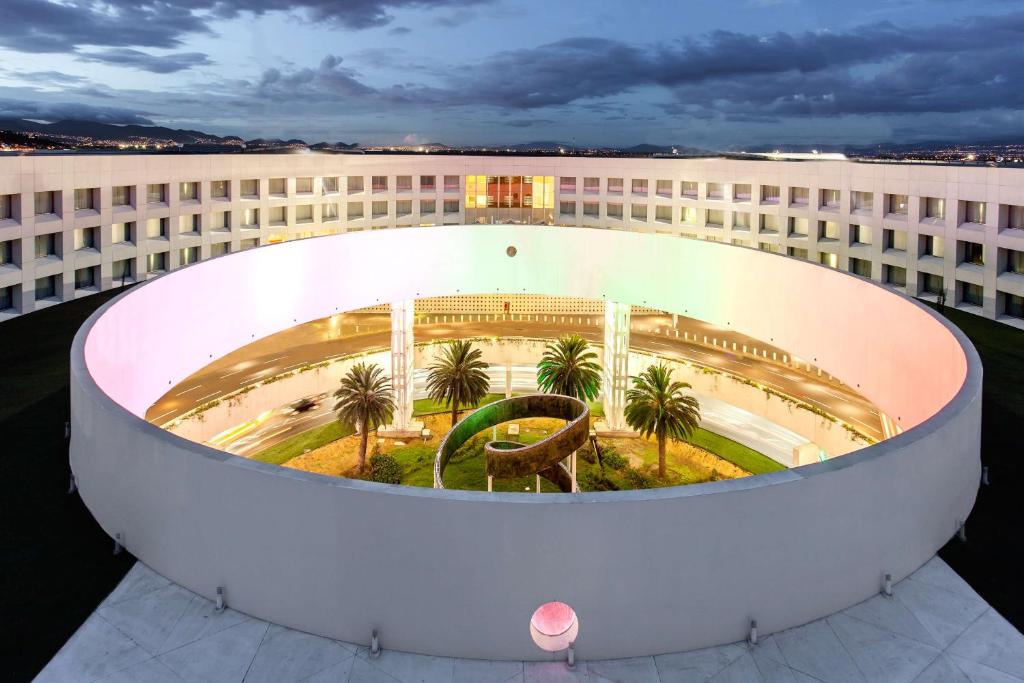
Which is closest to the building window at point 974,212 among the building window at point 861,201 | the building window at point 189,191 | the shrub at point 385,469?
the building window at point 861,201

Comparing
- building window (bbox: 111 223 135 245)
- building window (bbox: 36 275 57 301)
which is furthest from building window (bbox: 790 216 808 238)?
building window (bbox: 36 275 57 301)

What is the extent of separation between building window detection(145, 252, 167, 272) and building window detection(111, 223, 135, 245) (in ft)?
5.48

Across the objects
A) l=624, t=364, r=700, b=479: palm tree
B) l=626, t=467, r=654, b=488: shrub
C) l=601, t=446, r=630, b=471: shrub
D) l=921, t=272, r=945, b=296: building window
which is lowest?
l=626, t=467, r=654, b=488: shrub

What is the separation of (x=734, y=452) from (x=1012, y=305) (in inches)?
672

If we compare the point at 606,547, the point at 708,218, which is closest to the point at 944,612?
the point at 606,547

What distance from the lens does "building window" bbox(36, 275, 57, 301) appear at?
44.2m

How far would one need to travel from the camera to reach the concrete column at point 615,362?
46781 mm

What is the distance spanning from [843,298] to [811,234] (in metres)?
33.8

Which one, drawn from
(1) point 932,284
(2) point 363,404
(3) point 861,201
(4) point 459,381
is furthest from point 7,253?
(1) point 932,284

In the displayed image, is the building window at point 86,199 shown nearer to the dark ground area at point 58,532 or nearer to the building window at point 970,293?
the dark ground area at point 58,532

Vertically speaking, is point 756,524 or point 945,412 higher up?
point 945,412

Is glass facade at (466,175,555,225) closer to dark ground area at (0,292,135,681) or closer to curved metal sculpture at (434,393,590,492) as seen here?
curved metal sculpture at (434,393,590,492)

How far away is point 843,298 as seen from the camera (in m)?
28.0

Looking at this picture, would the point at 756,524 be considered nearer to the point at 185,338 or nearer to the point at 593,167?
the point at 185,338
